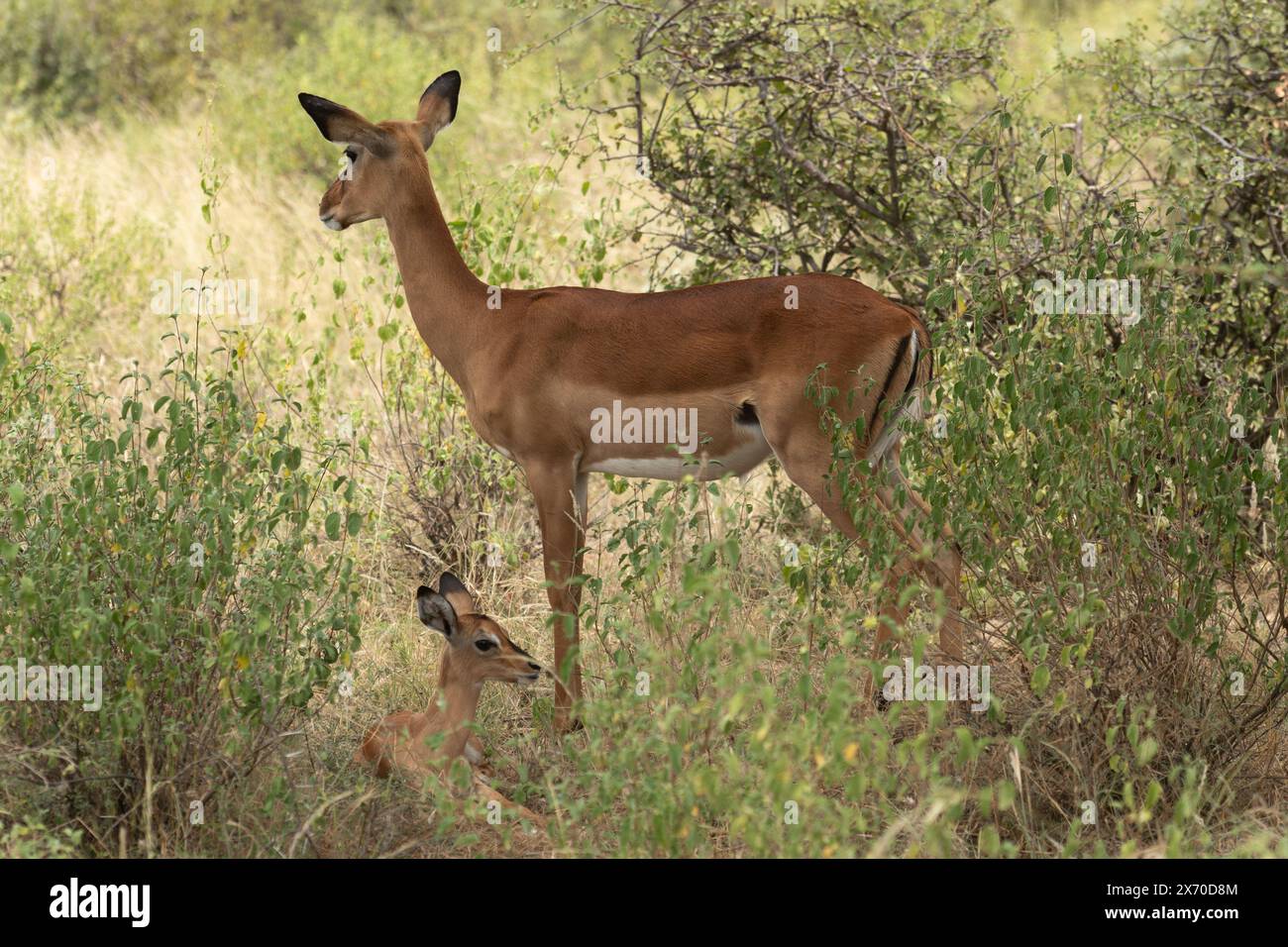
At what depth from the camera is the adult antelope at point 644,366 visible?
5527mm

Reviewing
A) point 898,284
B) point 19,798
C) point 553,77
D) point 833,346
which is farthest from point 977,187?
point 553,77

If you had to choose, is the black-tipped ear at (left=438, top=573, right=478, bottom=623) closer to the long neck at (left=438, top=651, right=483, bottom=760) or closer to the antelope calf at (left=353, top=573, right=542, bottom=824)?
the antelope calf at (left=353, top=573, right=542, bottom=824)

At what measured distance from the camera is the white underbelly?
18.6 feet

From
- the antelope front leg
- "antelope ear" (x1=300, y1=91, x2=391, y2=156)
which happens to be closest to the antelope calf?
the antelope front leg

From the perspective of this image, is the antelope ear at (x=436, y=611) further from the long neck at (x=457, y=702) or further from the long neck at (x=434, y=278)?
the long neck at (x=434, y=278)

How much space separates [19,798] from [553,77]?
31.4 feet

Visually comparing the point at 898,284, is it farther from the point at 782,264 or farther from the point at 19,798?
the point at 19,798

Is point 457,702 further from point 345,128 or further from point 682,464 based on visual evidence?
point 345,128

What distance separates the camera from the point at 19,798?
4.58 meters

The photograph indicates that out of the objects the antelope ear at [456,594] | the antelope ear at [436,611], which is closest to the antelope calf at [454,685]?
the antelope ear at [436,611]

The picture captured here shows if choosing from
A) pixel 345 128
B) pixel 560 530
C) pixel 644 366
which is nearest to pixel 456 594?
pixel 560 530

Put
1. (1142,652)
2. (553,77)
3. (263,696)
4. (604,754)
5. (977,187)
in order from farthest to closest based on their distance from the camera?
(553,77), (977,187), (1142,652), (263,696), (604,754)

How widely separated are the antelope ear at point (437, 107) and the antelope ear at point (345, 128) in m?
0.30

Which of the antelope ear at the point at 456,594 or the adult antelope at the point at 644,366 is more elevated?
the adult antelope at the point at 644,366
